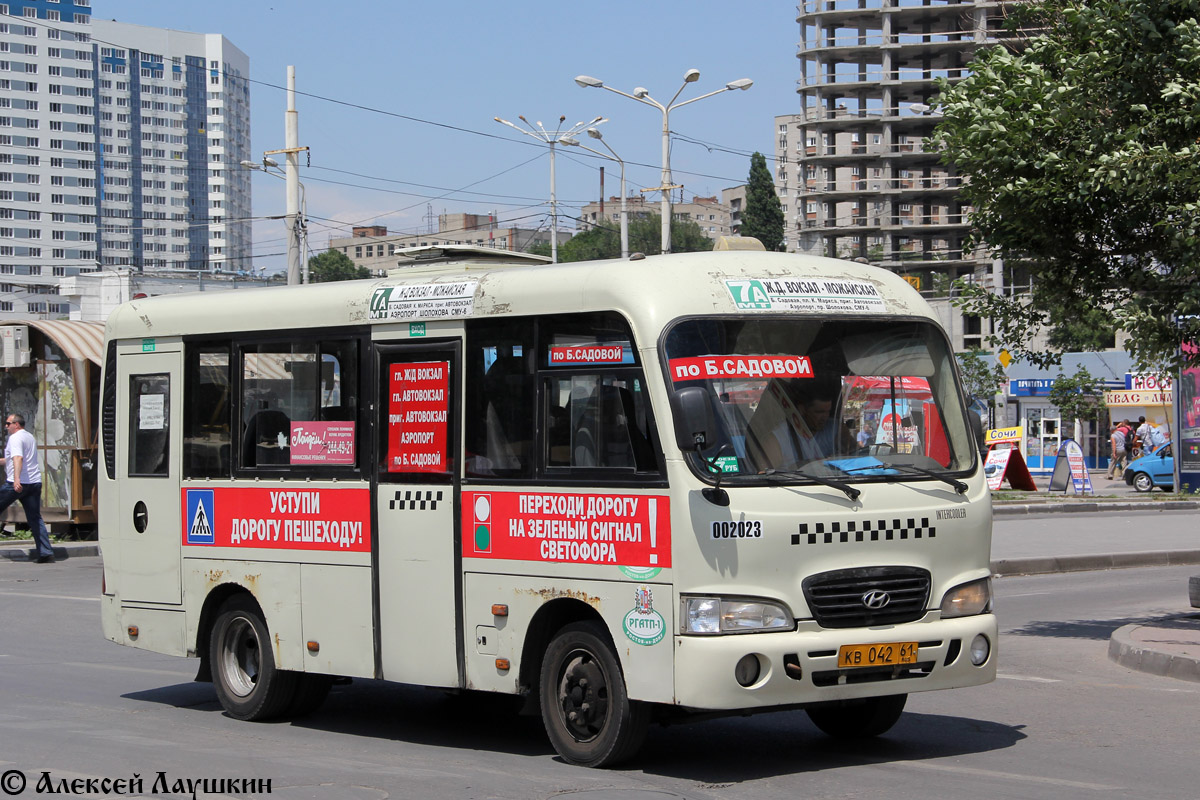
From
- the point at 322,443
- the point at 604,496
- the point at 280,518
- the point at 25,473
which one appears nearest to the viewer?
the point at 604,496

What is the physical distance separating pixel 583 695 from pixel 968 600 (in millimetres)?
2076

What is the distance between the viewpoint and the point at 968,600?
7867 millimetres

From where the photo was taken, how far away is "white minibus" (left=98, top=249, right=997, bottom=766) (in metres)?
7.26

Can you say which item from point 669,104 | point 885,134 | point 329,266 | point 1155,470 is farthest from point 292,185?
point 329,266

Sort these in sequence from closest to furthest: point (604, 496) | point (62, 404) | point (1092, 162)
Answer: point (604, 496)
point (1092, 162)
point (62, 404)

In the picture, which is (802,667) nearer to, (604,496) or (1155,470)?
(604,496)

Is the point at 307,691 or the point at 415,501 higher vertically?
the point at 415,501

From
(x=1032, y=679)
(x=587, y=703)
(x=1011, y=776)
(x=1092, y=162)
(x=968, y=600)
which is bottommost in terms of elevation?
(x=1032, y=679)

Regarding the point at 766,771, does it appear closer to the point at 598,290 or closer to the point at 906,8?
the point at 598,290

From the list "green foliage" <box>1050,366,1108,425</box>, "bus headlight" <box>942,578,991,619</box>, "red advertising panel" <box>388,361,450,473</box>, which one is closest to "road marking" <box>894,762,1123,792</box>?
"bus headlight" <box>942,578,991,619</box>

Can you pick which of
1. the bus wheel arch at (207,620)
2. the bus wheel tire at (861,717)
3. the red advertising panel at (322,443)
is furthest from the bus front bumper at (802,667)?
the bus wheel arch at (207,620)

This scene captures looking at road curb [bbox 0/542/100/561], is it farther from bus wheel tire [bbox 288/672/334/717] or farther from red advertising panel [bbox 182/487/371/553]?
bus wheel tire [bbox 288/672/334/717]

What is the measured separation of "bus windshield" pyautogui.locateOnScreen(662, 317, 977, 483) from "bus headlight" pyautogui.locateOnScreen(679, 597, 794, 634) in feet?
1.95

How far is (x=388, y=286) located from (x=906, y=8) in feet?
356
